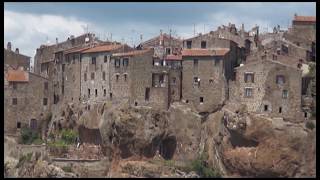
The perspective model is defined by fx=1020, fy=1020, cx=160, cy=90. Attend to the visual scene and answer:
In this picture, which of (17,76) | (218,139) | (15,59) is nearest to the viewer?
(218,139)

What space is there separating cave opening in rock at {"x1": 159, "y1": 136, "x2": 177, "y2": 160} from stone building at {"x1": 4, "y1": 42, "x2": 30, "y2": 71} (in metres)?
16.9

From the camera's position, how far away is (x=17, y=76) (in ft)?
246

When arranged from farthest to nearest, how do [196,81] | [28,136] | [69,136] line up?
[28,136] → [69,136] → [196,81]

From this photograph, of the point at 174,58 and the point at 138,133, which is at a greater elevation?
the point at 174,58

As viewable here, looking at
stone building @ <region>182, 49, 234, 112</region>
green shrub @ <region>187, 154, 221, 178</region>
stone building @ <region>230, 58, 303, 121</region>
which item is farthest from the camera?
stone building @ <region>182, 49, 234, 112</region>

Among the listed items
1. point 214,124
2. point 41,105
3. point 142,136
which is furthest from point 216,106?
point 41,105

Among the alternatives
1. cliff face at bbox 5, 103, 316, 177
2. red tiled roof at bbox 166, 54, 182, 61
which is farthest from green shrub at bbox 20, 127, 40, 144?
red tiled roof at bbox 166, 54, 182, 61

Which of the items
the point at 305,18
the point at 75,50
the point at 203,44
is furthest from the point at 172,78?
the point at 305,18

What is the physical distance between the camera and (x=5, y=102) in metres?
73.9

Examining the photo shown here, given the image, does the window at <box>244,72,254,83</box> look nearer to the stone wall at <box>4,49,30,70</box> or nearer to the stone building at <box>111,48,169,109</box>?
the stone building at <box>111,48,169,109</box>

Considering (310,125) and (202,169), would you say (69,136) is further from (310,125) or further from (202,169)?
(310,125)

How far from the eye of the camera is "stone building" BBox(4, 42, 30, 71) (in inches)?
3145

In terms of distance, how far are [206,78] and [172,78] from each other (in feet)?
8.09

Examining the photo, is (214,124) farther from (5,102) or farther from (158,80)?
(5,102)
